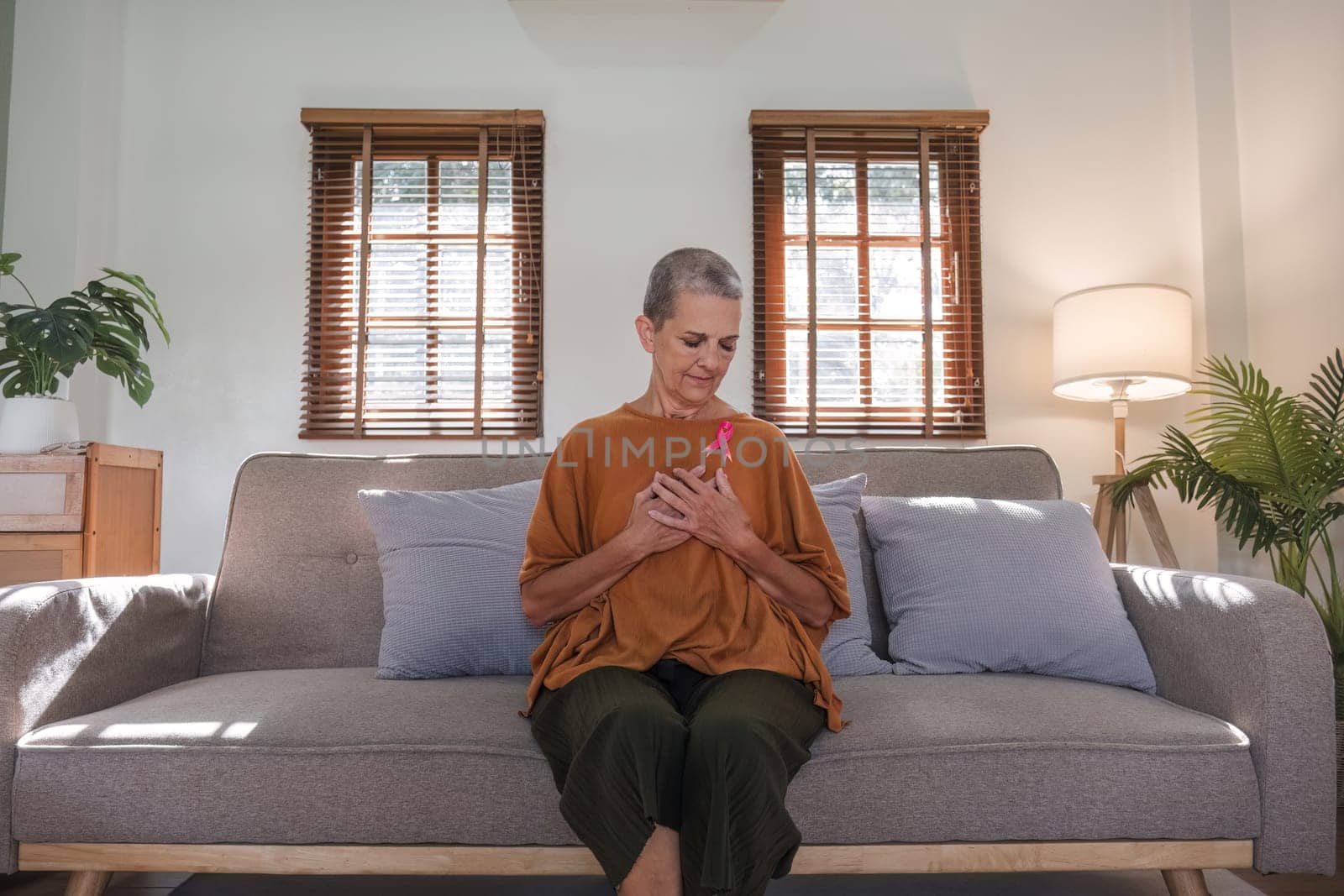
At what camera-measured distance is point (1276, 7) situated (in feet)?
11.0

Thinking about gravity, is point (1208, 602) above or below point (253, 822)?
above

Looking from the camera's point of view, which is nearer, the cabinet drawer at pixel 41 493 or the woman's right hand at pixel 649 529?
the woman's right hand at pixel 649 529

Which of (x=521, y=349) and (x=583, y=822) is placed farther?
(x=521, y=349)

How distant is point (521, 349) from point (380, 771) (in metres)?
2.27

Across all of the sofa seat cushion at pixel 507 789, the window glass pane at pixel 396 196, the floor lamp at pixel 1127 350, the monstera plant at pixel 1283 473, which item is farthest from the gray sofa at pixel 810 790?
the window glass pane at pixel 396 196

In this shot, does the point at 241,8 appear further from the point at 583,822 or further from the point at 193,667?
the point at 583,822

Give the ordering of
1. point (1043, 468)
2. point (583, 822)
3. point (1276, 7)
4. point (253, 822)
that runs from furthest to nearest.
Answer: point (1276, 7) → point (1043, 468) → point (253, 822) → point (583, 822)

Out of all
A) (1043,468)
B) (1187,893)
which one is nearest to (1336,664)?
(1043,468)

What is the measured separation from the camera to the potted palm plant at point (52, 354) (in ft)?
8.14

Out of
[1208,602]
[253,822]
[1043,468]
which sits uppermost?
[1043,468]

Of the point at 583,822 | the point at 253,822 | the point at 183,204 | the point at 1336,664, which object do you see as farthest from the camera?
the point at 183,204

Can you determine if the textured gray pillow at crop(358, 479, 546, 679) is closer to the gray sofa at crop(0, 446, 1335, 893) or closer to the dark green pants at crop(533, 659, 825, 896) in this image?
the gray sofa at crop(0, 446, 1335, 893)

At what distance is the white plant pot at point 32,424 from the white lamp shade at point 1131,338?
122 inches

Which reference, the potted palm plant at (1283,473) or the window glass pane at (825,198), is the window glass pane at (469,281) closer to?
the window glass pane at (825,198)
